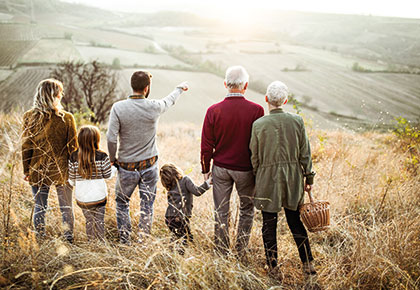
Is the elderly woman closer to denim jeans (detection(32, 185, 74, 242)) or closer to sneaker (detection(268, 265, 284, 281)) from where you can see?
sneaker (detection(268, 265, 284, 281))

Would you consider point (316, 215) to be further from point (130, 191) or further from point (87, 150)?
point (87, 150)

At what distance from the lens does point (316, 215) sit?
2.07 m

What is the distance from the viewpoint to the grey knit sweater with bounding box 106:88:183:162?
240 centimetres

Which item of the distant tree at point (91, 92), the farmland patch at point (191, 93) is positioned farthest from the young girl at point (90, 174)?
the farmland patch at point (191, 93)

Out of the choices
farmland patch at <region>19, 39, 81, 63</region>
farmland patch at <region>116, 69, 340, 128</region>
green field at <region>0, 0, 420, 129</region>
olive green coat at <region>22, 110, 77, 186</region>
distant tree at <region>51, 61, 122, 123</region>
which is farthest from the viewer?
farmland patch at <region>19, 39, 81, 63</region>

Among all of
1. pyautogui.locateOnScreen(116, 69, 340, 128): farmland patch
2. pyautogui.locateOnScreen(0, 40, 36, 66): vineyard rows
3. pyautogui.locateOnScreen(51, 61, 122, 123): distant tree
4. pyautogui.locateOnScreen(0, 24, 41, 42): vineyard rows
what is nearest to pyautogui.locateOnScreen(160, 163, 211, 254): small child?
pyautogui.locateOnScreen(51, 61, 122, 123): distant tree

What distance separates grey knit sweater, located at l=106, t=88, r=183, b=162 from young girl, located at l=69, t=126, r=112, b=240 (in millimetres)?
149

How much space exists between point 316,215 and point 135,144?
1792 millimetres

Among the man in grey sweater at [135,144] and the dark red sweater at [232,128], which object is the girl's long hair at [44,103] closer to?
the man in grey sweater at [135,144]

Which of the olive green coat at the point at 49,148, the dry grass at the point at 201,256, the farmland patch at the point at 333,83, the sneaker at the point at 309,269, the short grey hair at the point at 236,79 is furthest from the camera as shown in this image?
the farmland patch at the point at 333,83

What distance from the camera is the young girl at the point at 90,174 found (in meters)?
2.31

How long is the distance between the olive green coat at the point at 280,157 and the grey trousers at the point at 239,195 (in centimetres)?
21

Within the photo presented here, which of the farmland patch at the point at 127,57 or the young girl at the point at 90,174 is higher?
the farmland patch at the point at 127,57

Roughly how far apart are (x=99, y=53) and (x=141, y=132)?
79.5 feet
